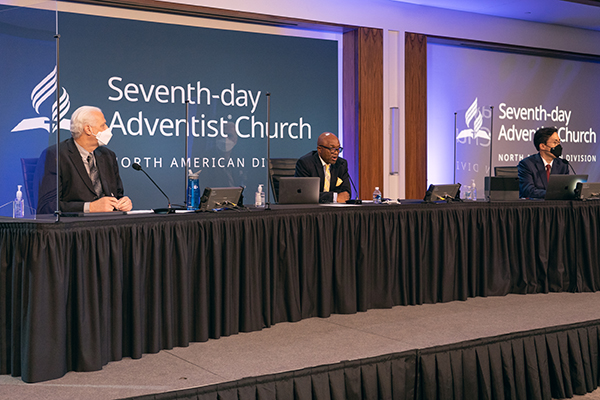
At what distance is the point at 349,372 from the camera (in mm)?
2418

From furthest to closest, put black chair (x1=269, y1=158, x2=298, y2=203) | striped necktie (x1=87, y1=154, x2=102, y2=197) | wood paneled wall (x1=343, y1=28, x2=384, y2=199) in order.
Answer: wood paneled wall (x1=343, y1=28, x2=384, y2=199)
black chair (x1=269, y1=158, x2=298, y2=203)
striped necktie (x1=87, y1=154, x2=102, y2=197)

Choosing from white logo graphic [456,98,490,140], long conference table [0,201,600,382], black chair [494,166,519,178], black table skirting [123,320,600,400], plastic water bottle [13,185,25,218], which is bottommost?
black table skirting [123,320,600,400]

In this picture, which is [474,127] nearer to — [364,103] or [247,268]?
[364,103]

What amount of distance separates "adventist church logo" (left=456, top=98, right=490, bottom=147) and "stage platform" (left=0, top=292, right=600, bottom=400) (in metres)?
1.35

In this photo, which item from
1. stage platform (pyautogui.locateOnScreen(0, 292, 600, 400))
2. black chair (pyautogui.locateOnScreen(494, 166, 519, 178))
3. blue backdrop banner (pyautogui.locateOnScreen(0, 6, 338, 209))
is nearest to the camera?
stage platform (pyautogui.locateOnScreen(0, 292, 600, 400))

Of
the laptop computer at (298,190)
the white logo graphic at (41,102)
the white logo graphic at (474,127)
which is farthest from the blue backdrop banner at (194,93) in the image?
the white logo graphic at (41,102)

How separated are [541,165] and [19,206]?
3825 millimetres

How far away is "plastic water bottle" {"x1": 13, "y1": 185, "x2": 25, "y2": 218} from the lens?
2465 millimetres

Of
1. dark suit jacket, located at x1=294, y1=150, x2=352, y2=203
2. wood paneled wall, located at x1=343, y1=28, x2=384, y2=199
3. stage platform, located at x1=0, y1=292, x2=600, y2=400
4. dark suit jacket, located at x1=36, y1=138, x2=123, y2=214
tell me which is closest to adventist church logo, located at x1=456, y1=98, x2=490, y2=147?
dark suit jacket, located at x1=294, y1=150, x2=352, y2=203

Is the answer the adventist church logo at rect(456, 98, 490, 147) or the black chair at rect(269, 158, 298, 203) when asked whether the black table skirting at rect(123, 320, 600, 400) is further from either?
the black chair at rect(269, 158, 298, 203)

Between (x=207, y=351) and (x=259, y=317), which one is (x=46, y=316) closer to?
(x=207, y=351)

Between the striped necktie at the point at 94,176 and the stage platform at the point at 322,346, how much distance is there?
116 cm

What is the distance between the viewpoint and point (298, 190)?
3656 mm

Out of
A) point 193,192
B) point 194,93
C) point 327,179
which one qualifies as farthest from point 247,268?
point 194,93
